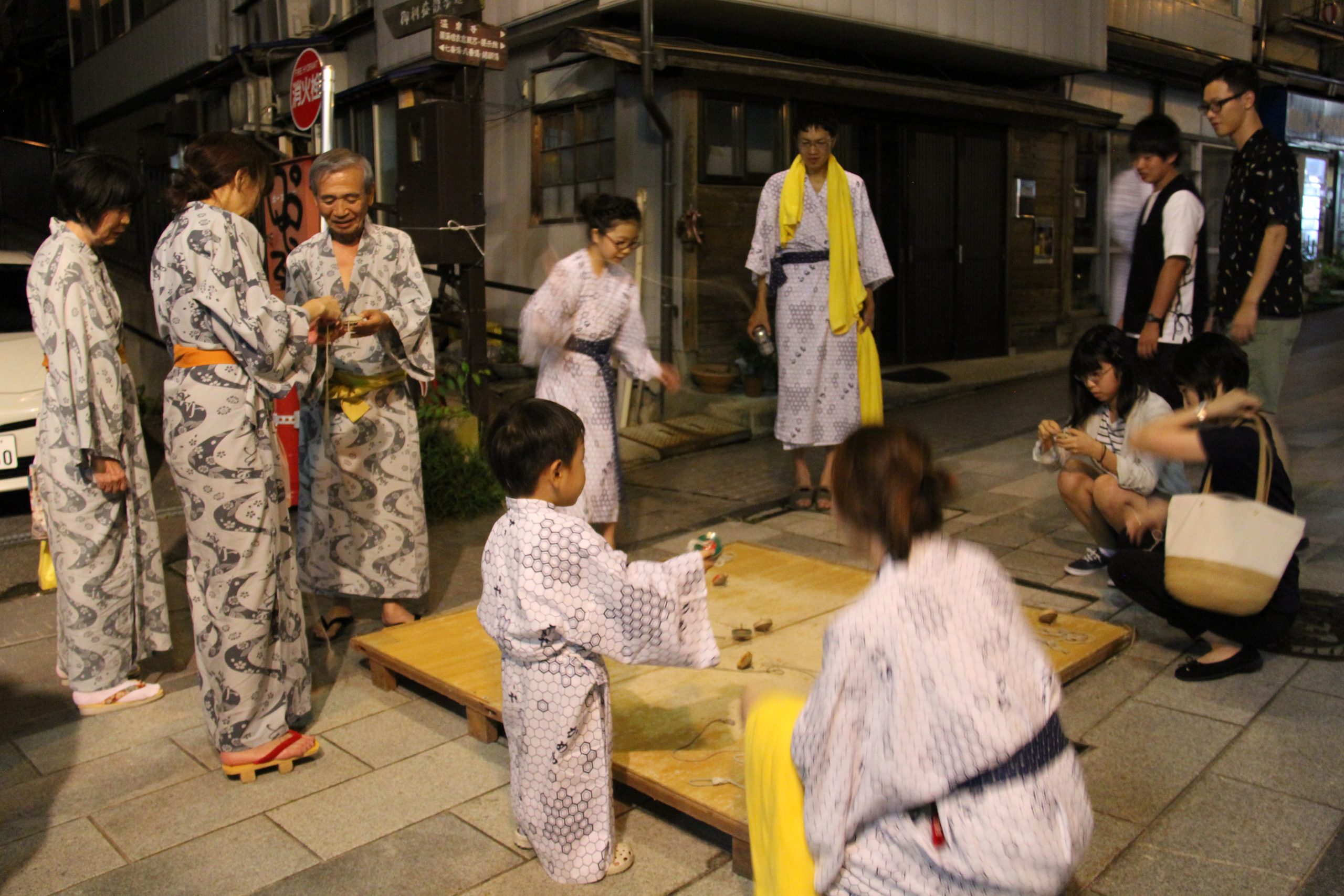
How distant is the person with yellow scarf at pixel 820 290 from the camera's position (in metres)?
6.17

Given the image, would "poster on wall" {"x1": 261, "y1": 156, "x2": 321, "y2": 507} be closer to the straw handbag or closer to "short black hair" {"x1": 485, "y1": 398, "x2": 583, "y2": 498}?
"short black hair" {"x1": 485, "y1": 398, "x2": 583, "y2": 498}

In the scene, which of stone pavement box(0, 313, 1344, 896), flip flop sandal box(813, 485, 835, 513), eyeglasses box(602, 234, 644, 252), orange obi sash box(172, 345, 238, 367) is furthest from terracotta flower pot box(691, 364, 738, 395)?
orange obi sash box(172, 345, 238, 367)

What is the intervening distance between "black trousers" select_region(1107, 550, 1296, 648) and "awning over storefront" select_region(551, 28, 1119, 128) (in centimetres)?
611

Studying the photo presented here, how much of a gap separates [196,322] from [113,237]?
918mm

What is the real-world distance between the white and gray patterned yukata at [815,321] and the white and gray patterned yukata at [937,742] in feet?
14.1

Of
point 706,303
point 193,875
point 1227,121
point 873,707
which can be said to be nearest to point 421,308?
point 193,875

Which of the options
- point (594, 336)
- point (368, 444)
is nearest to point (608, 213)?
point (594, 336)

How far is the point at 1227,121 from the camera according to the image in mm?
4602

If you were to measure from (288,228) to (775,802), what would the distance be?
5.52 m

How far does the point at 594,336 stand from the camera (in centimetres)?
508

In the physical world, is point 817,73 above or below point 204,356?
above

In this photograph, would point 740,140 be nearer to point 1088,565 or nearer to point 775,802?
point 1088,565

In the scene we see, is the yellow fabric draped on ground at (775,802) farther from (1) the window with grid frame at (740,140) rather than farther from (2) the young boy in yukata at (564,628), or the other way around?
(1) the window with grid frame at (740,140)

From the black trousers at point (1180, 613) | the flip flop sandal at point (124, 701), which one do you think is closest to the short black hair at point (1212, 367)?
the black trousers at point (1180, 613)
